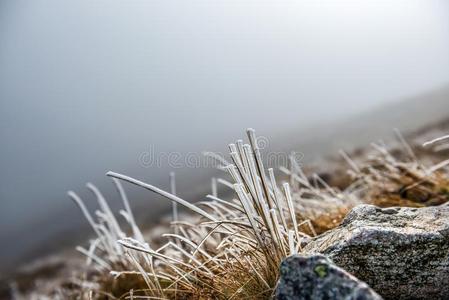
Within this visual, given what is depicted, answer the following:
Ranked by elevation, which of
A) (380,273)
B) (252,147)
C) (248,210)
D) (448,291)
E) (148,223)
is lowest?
A: (148,223)

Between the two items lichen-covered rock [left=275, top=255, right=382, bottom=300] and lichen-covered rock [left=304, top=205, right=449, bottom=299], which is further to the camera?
lichen-covered rock [left=304, top=205, right=449, bottom=299]

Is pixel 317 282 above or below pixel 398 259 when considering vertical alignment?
above

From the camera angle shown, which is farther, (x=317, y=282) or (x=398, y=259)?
(x=398, y=259)

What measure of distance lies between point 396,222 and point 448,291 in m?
0.42

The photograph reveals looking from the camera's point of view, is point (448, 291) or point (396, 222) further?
point (396, 222)

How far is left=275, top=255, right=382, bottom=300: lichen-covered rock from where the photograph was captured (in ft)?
5.71

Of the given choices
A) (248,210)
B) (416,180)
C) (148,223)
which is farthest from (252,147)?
(148,223)

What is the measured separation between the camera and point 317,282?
1.81 m

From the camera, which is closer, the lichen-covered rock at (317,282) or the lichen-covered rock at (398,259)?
the lichen-covered rock at (317,282)

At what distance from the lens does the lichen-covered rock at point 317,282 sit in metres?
1.74

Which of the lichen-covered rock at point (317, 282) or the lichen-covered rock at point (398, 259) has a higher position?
the lichen-covered rock at point (317, 282)

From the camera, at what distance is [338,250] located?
232 cm

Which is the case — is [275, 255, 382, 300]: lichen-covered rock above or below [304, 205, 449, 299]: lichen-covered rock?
above

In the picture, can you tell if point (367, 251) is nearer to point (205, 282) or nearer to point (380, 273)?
point (380, 273)
